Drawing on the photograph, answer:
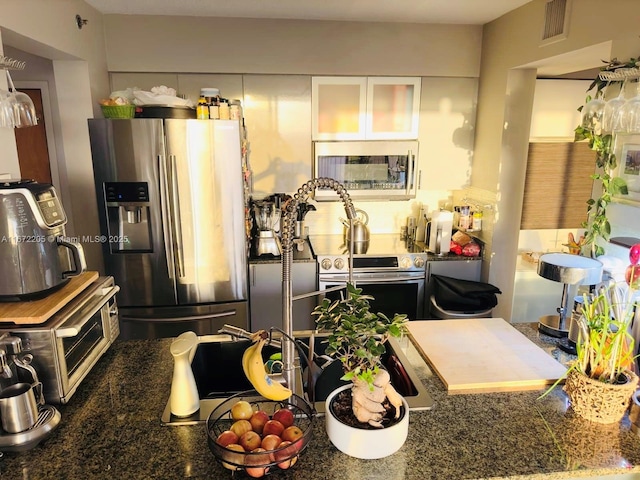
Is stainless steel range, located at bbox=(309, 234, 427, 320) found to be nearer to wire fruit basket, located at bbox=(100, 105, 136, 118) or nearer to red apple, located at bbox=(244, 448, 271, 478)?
wire fruit basket, located at bbox=(100, 105, 136, 118)

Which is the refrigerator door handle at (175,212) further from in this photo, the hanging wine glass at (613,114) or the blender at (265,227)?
the hanging wine glass at (613,114)

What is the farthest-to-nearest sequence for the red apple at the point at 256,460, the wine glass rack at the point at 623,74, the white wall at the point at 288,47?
the white wall at the point at 288,47 < the wine glass rack at the point at 623,74 < the red apple at the point at 256,460

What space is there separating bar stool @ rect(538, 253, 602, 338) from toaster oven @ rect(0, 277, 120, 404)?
1664mm

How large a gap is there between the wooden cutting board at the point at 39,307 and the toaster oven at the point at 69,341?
0.02 meters

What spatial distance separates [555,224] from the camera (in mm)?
3232

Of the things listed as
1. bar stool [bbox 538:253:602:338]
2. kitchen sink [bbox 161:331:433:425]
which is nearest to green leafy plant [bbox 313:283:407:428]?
kitchen sink [bbox 161:331:433:425]

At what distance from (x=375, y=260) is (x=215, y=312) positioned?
1148 millimetres

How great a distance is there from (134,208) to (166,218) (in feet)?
0.67

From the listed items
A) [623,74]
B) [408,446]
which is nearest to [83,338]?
[408,446]

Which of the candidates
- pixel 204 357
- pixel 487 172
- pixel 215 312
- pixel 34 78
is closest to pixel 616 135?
pixel 487 172

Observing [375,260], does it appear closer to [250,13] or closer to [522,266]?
[522,266]

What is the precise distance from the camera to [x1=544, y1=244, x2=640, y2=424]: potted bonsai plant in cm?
124

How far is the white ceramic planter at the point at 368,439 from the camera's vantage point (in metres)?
1.11

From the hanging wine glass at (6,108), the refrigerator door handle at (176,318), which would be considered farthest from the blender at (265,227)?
the hanging wine glass at (6,108)
